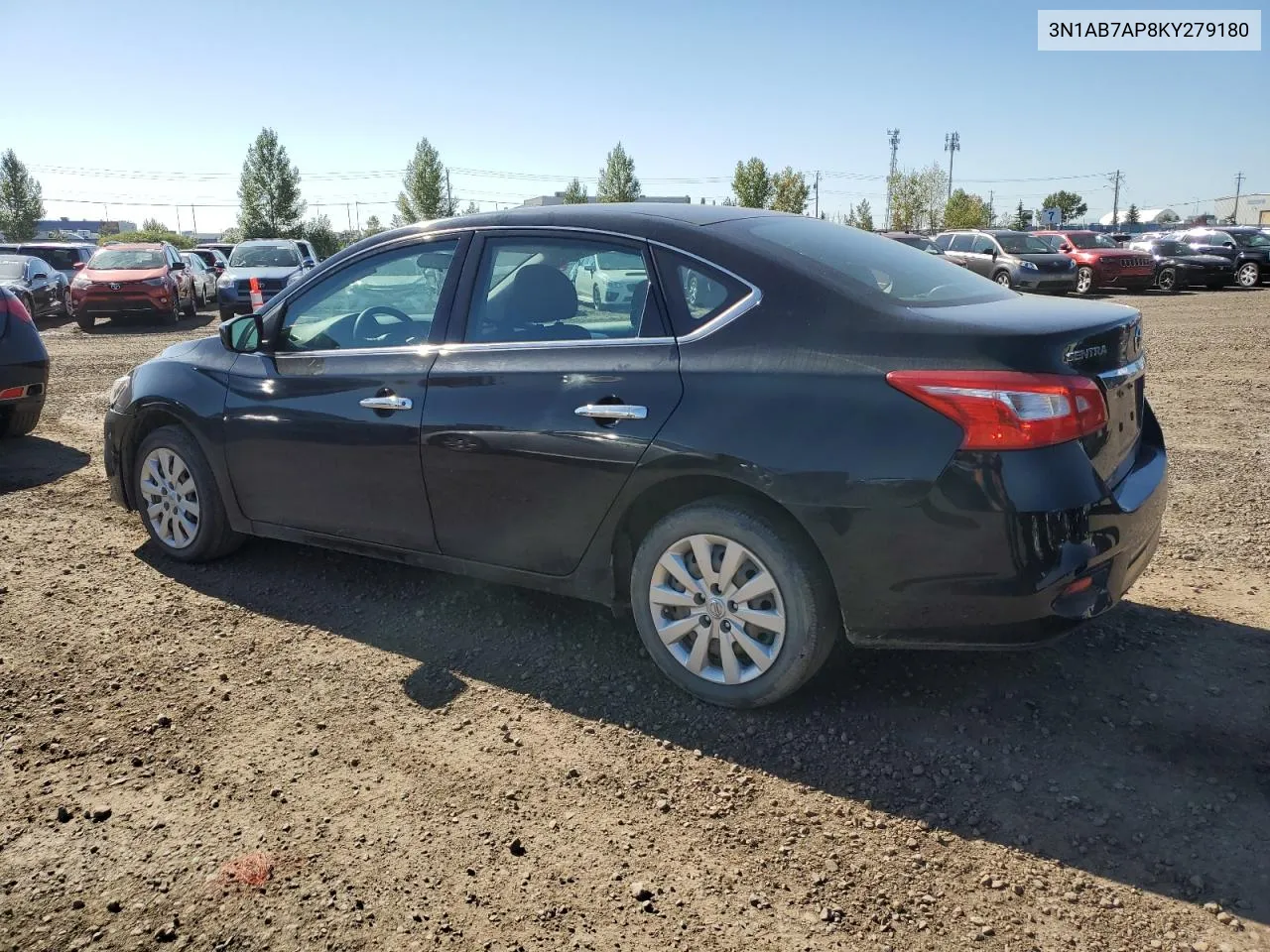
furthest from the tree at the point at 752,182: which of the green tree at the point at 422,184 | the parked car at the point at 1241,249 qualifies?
the parked car at the point at 1241,249

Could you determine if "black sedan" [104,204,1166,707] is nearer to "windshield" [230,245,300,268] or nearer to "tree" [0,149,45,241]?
"windshield" [230,245,300,268]

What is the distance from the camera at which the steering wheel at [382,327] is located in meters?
4.16

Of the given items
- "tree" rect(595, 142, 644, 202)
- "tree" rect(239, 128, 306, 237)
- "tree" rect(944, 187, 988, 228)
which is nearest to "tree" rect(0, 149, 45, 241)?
"tree" rect(239, 128, 306, 237)

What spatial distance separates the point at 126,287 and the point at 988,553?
20.1 meters

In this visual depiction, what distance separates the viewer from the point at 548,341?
12.2ft

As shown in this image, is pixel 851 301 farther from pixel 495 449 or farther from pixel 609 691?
pixel 609 691

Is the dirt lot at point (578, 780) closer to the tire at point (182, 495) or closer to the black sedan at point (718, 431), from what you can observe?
the tire at point (182, 495)

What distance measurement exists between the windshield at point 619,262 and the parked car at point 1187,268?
2657cm

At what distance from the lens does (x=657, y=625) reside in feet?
11.6

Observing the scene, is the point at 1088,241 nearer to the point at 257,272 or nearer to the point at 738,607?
the point at 257,272

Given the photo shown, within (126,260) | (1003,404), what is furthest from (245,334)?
(126,260)

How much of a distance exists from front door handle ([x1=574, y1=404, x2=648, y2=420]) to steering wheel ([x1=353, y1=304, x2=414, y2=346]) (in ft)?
3.42

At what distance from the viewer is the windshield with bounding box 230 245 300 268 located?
66.3 feet

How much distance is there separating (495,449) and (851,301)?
1.41 m
